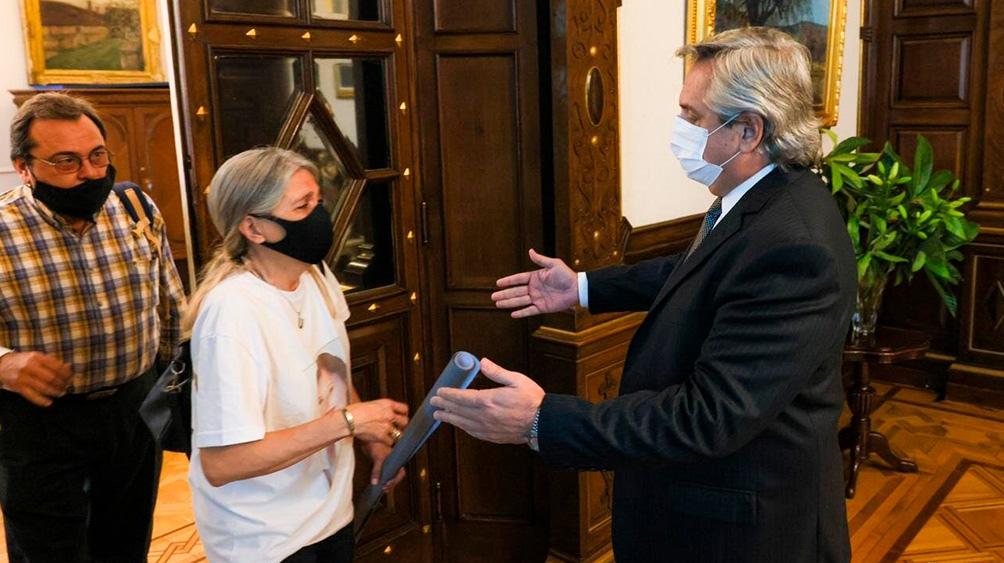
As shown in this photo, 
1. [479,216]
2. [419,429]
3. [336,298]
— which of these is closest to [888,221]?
Answer: [479,216]

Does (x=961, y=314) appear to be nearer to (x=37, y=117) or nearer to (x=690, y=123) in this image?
(x=690, y=123)

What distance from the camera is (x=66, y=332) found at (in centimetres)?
251

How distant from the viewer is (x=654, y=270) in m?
2.18

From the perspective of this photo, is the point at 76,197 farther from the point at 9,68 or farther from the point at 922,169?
the point at 9,68

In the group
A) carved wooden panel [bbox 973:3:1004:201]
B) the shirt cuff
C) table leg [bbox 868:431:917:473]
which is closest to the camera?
the shirt cuff

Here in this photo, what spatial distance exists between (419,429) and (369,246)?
1.09 metres

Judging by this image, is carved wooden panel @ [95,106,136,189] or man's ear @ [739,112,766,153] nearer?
man's ear @ [739,112,766,153]

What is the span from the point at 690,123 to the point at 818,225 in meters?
0.33

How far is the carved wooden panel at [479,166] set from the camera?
291 cm

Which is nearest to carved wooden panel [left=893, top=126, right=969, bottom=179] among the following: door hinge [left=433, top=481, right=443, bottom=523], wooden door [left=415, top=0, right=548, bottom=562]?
wooden door [left=415, top=0, right=548, bottom=562]

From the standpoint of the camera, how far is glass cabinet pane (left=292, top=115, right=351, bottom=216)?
102 inches

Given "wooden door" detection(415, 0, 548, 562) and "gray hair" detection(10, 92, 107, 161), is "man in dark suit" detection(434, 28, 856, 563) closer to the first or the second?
"wooden door" detection(415, 0, 548, 562)

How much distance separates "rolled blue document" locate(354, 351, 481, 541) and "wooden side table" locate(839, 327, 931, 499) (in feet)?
8.37

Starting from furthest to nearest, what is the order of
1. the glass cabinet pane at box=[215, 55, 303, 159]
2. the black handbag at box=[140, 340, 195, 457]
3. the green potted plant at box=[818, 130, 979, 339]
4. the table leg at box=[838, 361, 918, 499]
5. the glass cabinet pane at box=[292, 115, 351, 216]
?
the table leg at box=[838, 361, 918, 499]
the green potted plant at box=[818, 130, 979, 339]
the glass cabinet pane at box=[292, 115, 351, 216]
the glass cabinet pane at box=[215, 55, 303, 159]
the black handbag at box=[140, 340, 195, 457]
